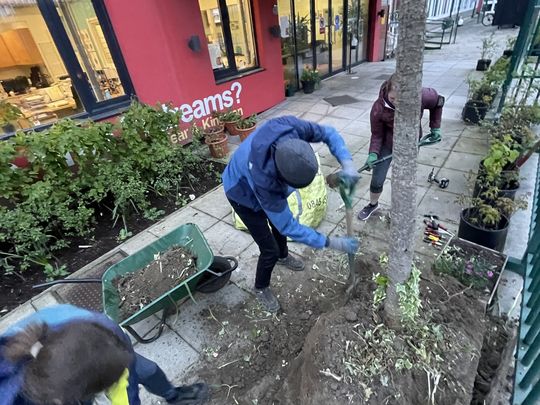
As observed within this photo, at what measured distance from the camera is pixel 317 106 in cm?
695

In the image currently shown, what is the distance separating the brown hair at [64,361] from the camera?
901 mm

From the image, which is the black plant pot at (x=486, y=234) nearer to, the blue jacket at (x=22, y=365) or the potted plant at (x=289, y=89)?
the blue jacket at (x=22, y=365)

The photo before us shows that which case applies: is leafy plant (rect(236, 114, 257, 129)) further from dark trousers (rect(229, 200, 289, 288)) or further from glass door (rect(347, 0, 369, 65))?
glass door (rect(347, 0, 369, 65))

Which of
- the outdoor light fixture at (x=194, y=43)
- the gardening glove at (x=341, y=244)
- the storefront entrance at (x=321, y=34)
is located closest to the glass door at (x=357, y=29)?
the storefront entrance at (x=321, y=34)

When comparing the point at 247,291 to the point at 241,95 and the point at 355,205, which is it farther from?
the point at 241,95

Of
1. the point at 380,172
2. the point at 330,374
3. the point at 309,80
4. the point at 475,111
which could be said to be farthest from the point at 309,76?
the point at 330,374

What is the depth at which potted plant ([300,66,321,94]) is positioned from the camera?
307 inches

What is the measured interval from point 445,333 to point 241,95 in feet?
18.3

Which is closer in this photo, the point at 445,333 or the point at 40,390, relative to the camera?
the point at 40,390

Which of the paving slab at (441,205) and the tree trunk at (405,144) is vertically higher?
the tree trunk at (405,144)

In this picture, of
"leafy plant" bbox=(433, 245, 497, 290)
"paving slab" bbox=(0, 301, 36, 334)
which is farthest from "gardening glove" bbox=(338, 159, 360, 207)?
"paving slab" bbox=(0, 301, 36, 334)

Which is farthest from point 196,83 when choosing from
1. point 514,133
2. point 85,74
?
point 514,133

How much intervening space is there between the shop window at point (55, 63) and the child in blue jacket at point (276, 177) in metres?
3.56

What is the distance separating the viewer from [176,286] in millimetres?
2246
